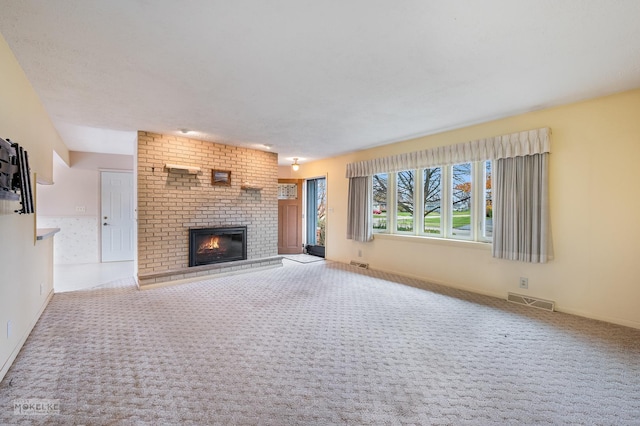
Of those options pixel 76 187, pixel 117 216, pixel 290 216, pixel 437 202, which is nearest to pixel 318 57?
pixel 437 202

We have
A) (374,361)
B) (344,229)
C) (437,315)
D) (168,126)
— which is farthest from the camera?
(344,229)

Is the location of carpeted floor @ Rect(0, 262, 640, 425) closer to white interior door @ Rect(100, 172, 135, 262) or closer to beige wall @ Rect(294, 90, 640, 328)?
beige wall @ Rect(294, 90, 640, 328)

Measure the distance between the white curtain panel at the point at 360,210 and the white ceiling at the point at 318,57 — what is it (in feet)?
6.86

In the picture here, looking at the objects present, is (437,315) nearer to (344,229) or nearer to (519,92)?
(519,92)

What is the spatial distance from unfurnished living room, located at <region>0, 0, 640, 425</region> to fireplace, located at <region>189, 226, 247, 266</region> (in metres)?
0.04

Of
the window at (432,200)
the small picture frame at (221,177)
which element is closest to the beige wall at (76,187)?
the small picture frame at (221,177)

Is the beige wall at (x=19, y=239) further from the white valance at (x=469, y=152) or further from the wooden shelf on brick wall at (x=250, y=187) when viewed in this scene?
the white valance at (x=469, y=152)

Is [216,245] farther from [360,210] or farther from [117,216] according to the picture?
[117,216]

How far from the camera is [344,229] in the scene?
21.0 feet

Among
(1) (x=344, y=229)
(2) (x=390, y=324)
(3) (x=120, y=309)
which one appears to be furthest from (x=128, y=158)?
(2) (x=390, y=324)

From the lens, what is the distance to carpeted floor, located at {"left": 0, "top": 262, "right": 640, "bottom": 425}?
5.59ft

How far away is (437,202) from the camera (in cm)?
484

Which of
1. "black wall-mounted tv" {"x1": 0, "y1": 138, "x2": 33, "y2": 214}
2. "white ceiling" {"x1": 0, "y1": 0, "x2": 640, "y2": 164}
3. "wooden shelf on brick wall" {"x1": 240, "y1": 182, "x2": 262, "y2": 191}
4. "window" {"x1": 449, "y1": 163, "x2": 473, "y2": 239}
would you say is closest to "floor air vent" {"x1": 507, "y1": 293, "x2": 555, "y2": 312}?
"window" {"x1": 449, "y1": 163, "x2": 473, "y2": 239}

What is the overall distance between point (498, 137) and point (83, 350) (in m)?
5.14
